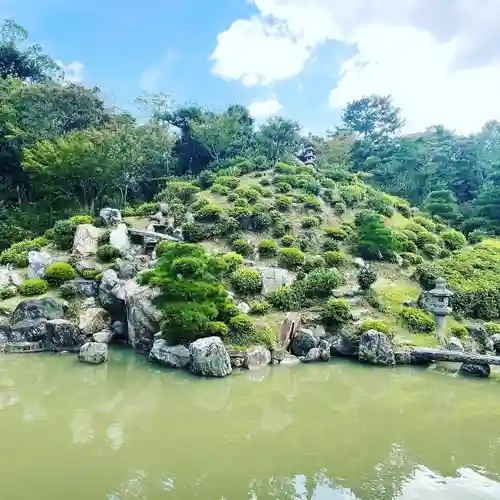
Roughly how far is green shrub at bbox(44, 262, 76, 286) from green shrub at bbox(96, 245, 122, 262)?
1359mm

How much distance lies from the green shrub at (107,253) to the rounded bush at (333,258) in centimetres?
754

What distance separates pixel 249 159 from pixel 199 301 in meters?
17.9

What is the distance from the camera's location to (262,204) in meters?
21.1

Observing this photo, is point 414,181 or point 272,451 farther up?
point 414,181

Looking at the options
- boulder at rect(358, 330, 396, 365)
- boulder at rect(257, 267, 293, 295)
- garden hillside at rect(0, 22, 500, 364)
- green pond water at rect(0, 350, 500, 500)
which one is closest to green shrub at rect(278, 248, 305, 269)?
garden hillside at rect(0, 22, 500, 364)

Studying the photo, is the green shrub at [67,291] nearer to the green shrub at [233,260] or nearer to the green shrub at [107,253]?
the green shrub at [107,253]

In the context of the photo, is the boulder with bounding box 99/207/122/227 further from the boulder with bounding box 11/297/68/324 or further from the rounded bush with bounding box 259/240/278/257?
the rounded bush with bounding box 259/240/278/257

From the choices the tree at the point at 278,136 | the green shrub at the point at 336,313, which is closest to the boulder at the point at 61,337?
the green shrub at the point at 336,313

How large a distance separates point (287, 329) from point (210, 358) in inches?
110

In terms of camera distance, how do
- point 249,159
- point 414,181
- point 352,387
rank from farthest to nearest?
point 414,181
point 249,159
point 352,387

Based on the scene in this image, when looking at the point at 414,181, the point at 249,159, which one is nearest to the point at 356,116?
the point at 414,181

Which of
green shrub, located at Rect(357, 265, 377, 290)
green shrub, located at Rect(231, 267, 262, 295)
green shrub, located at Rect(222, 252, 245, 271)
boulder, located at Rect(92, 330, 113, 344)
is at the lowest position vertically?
boulder, located at Rect(92, 330, 113, 344)

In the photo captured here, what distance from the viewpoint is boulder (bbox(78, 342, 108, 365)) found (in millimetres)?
11766

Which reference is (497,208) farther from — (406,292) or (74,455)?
(74,455)
